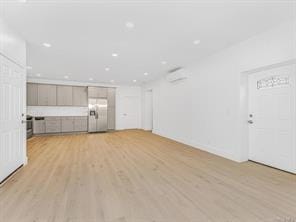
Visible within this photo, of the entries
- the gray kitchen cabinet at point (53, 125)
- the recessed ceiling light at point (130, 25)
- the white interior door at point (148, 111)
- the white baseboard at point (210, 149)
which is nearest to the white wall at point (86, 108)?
the gray kitchen cabinet at point (53, 125)

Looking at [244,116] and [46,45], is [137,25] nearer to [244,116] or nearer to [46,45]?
[46,45]

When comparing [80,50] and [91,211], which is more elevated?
[80,50]

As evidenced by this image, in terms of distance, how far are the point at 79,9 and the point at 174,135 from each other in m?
5.07

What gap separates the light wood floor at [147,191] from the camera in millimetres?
1806

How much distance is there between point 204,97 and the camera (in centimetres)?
466

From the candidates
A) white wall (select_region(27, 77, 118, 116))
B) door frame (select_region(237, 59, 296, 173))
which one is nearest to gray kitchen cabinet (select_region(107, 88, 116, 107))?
white wall (select_region(27, 77, 118, 116))

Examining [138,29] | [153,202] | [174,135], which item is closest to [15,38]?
[138,29]

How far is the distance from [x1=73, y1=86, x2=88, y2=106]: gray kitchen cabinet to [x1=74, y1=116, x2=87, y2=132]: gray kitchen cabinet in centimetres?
74

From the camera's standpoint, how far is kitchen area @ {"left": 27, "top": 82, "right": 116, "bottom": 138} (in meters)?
7.25

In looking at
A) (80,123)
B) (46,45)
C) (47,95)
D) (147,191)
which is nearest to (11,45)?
(46,45)

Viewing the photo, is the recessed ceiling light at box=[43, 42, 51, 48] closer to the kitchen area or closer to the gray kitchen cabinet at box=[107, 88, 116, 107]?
the kitchen area

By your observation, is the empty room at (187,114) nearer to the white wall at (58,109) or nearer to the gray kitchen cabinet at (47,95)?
the gray kitchen cabinet at (47,95)

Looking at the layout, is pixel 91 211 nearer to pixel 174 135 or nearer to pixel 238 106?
pixel 238 106

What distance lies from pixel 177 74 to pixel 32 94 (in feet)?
22.2
